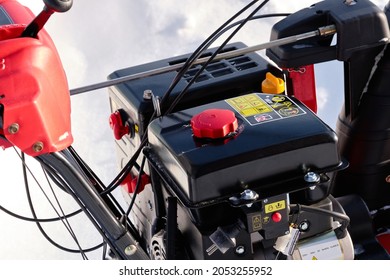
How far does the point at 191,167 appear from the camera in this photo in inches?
68.0

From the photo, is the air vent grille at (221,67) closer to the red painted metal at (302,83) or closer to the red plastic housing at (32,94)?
the red painted metal at (302,83)

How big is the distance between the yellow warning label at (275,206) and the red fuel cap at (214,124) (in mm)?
202

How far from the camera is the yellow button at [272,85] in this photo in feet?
6.68

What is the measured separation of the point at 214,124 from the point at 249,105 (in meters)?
0.17

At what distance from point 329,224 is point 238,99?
1.36 ft

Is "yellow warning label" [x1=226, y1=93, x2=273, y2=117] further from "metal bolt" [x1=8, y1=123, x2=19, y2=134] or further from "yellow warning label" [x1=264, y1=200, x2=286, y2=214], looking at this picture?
"metal bolt" [x1=8, y1=123, x2=19, y2=134]

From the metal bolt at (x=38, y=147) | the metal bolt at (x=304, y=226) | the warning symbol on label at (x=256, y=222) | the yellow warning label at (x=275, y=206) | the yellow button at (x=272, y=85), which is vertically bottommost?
the metal bolt at (x=304, y=226)

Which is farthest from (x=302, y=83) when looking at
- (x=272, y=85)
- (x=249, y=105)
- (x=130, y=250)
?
(x=130, y=250)

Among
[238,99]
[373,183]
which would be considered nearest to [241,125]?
[238,99]

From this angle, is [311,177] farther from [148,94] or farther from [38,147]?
[38,147]

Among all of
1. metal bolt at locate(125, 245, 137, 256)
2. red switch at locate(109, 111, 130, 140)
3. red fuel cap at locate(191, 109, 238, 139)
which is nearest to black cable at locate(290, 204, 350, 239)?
red fuel cap at locate(191, 109, 238, 139)

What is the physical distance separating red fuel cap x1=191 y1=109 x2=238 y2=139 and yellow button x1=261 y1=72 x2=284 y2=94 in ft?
0.84

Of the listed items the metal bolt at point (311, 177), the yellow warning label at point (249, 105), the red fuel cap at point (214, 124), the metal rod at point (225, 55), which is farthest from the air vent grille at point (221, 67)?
the metal bolt at point (311, 177)
